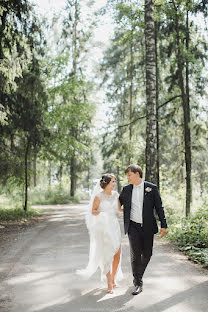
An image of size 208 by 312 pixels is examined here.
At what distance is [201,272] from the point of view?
21.5ft

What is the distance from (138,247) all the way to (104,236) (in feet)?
1.94

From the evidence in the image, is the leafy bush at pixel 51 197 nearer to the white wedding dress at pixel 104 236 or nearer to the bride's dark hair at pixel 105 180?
the white wedding dress at pixel 104 236

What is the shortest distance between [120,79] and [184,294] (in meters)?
28.9

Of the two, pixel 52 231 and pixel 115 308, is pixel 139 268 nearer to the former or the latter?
pixel 115 308

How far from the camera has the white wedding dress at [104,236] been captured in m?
5.51

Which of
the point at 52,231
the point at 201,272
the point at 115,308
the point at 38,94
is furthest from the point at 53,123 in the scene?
the point at 115,308

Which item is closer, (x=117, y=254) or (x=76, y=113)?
(x=117, y=254)

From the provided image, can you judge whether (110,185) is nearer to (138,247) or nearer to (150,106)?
(138,247)

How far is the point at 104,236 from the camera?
5.54 m

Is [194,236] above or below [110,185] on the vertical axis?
below

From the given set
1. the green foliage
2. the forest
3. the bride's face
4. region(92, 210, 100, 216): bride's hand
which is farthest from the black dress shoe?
the green foliage

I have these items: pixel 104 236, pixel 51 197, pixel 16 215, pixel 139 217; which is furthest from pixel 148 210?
pixel 51 197

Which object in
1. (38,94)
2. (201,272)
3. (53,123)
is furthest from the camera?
(53,123)

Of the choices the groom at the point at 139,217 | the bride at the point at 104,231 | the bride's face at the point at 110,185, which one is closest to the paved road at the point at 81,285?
the bride at the point at 104,231
